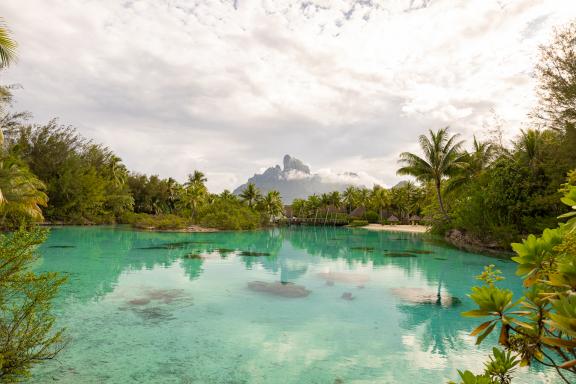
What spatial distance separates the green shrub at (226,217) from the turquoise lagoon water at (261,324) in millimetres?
25173

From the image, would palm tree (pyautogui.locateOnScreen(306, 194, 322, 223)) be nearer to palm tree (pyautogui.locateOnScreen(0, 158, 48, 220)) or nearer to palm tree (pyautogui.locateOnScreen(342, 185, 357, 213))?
palm tree (pyautogui.locateOnScreen(342, 185, 357, 213))

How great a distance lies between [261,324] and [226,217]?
34839mm

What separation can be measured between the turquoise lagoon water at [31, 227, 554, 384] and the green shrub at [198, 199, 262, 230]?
991 inches

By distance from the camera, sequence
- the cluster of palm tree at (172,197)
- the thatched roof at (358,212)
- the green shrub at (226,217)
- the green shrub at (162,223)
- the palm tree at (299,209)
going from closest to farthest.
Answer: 1. the green shrub at (162,223)
2. the green shrub at (226,217)
3. the cluster of palm tree at (172,197)
4. the thatched roof at (358,212)
5. the palm tree at (299,209)

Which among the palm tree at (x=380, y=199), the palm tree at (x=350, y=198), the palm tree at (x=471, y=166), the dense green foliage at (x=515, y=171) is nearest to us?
the dense green foliage at (x=515, y=171)

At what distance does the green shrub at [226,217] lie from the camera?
139 feet

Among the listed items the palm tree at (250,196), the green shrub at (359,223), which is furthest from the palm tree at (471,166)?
the palm tree at (250,196)

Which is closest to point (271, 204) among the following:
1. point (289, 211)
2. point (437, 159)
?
point (289, 211)

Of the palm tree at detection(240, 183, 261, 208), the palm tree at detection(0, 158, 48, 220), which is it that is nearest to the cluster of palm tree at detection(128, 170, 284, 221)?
the palm tree at detection(240, 183, 261, 208)

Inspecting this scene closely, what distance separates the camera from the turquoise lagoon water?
588 centimetres

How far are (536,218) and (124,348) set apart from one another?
20220 millimetres

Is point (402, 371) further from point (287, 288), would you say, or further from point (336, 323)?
point (287, 288)

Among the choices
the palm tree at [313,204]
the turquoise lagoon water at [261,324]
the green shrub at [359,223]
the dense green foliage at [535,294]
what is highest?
the palm tree at [313,204]

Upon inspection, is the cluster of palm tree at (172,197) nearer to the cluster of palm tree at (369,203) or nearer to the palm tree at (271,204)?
the palm tree at (271,204)
